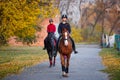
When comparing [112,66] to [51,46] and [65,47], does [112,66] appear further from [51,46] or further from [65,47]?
[65,47]

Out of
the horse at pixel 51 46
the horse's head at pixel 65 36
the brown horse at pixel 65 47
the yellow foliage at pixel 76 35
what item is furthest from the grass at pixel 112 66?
the yellow foliage at pixel 76 35

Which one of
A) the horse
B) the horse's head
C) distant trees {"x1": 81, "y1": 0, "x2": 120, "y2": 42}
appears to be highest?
the horse's head

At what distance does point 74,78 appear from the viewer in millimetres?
16672

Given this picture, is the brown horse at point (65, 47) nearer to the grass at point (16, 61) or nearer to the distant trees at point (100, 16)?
the grass at point (16, 61)

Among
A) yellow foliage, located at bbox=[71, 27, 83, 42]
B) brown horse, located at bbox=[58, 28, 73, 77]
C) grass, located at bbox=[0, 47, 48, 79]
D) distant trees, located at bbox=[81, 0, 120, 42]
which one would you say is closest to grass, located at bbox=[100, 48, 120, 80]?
brown horse, located at bbox=[58, 28, 73, 77]

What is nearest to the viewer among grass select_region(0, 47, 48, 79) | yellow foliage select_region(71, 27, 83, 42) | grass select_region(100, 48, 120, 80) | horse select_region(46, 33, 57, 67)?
grass select_region(100, 48, 120, 80)

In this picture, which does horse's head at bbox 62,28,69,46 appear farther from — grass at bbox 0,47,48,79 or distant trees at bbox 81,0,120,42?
distant trees at bbox 81,0,120,42

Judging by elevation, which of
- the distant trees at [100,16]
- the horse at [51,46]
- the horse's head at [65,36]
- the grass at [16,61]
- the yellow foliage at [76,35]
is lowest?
the yellow foliage at [76,35]

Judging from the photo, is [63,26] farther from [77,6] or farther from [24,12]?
[77,6]

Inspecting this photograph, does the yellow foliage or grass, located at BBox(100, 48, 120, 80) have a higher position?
grass, located at BBox(100, 48, 120, 80)

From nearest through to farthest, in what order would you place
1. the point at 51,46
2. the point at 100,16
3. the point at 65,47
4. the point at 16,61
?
the point at 65,47
the point at 51,46
the point at 16,61
the point at 100,16

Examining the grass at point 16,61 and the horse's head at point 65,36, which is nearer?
the horse's head at point 65,36

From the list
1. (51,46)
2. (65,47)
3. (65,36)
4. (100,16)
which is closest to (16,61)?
(51,46)

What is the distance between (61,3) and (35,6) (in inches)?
2417
